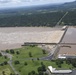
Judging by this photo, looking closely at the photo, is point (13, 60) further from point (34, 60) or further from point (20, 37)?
point (20, 37)

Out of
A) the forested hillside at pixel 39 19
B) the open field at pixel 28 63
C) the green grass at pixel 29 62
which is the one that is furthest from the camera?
the forested hillside at pixel 39 19

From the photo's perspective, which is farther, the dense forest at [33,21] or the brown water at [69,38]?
the dense forest at [33,21]

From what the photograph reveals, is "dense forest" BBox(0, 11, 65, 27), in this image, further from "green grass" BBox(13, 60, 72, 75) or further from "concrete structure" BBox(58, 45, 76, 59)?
"green grass" BBox(13, 60, 72, 75)

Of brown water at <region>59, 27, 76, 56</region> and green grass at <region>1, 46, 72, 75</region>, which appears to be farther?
brown water at <region>59, 27, 76, 56</region>

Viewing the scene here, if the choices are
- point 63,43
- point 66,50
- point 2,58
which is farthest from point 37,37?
point 2,58

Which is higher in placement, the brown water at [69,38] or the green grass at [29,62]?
the green grass at [29,62]

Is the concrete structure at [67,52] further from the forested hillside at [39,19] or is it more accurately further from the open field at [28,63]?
the forested hillside at [39,19]

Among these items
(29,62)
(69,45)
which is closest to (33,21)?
(69,45)

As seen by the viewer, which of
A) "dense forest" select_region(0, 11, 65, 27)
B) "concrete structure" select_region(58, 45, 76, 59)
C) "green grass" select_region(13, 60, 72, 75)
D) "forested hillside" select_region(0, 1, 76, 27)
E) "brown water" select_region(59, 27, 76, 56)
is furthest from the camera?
"dense forest" select_region(0, 11, 65, 27)

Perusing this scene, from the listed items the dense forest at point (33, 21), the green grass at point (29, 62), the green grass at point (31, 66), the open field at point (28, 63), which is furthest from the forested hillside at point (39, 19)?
the green grass at point (31, 66)

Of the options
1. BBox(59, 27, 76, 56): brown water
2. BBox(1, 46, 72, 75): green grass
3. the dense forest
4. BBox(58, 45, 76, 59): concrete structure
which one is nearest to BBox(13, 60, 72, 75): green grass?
BBox(1, 46, 72, 75): green grass

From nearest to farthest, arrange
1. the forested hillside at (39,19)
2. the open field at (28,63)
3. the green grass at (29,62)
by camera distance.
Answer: the open field at (28,63) < the green grass at (29,62) < the forested hillside at (39,19)
